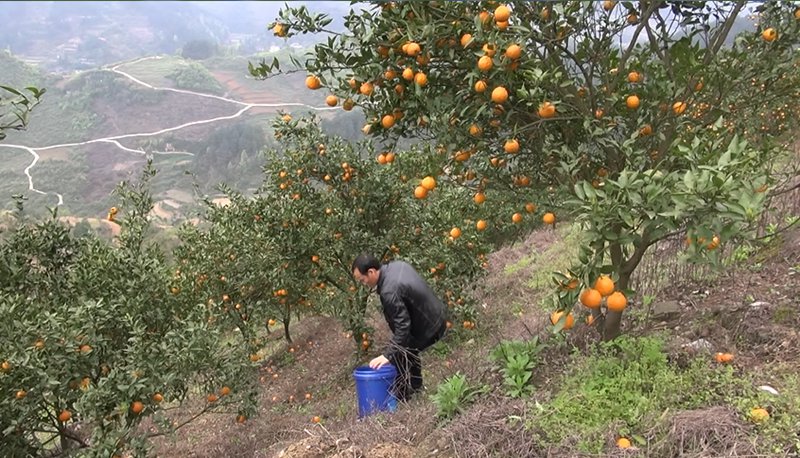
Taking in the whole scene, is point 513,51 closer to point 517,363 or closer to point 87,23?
point 517,363

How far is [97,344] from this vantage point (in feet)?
11.4

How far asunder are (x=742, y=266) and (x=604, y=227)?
8.15 ft

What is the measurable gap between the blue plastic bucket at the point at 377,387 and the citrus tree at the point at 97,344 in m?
0.99

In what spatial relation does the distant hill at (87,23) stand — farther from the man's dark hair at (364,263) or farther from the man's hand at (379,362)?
the man's hand at (379,362)

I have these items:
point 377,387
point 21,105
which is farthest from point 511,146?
point 21,105

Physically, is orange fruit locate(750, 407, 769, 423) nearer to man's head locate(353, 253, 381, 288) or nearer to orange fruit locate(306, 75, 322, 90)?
man's head locate(353, 253, 381, 288)

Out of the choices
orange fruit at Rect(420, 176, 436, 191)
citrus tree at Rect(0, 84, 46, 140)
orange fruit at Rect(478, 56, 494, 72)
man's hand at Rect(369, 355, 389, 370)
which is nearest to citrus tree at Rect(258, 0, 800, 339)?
orange fruit at Rect(478, 56, 494, 72)

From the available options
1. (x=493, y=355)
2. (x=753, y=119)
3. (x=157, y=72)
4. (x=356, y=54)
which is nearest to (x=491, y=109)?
(x=356, y=54)

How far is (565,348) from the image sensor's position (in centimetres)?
335

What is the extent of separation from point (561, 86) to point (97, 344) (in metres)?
3.02

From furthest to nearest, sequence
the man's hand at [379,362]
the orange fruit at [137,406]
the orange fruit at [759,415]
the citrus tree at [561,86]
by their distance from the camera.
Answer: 1. the man's hand at [379,362]
2. the orange fruit at [137,406]
3. the citrus tree at [561,86]
4. the orange fruit at [759,415]

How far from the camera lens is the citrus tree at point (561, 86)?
258 cm

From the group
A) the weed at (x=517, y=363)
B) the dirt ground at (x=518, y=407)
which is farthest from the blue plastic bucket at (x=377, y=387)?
the weed at (x=517, y=363)

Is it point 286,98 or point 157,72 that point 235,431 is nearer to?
point 286,98
